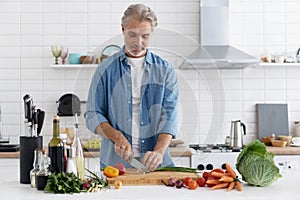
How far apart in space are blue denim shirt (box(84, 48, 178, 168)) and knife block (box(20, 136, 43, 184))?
1.06 ft

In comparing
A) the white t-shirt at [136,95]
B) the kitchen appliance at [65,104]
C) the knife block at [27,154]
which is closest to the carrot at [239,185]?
the white t-shirt at [136,95]

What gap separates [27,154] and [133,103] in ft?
1.79

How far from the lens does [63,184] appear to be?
6.91 ft

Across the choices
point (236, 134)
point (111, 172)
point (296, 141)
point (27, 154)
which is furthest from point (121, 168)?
point (296, 141)

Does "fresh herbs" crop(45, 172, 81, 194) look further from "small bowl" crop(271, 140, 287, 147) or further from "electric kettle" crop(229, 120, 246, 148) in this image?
"small bowl" crop(271, 140, 287, 147)

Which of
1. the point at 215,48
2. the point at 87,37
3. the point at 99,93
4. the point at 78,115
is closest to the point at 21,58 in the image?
the point at 87,37

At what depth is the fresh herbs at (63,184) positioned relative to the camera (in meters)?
2.09

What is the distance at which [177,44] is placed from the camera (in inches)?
97.7

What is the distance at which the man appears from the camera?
2.51 meters

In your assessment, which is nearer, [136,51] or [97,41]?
[136,51]

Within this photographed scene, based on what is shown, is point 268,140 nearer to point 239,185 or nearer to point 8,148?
point 8,148

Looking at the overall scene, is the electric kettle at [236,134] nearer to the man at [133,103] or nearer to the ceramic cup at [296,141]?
the ceramic cup at [296,141]

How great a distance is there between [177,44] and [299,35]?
8.74ft

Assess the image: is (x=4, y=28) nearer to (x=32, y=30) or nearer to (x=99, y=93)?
(x=32, y=30)
